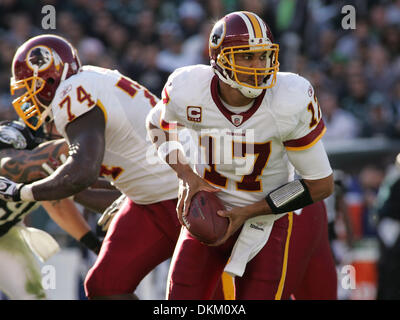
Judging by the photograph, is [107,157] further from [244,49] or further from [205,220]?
[244,49]

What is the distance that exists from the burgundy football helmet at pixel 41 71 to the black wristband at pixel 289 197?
144cm

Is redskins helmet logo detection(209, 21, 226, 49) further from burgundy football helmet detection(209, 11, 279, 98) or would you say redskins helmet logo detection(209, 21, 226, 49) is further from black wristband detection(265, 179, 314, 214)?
black wristband detection(265, 179, 314, 214)

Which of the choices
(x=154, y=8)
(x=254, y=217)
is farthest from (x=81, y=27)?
(x=254, y=217)

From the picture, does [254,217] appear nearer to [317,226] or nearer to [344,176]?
[317,226]

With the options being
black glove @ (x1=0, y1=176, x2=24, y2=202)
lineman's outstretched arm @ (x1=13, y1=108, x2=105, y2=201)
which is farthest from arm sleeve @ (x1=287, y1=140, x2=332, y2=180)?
black glove @ (x1=0, y1=176, x2=24, y2=202)

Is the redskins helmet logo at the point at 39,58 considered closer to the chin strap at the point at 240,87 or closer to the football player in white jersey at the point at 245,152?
the football player in white jersey at the point at 245,152

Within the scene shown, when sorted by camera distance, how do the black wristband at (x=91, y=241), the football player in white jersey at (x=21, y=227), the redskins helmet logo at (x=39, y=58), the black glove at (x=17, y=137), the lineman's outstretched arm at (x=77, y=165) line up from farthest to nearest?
the black wristband at (x=91, y=241) < the black glove at (x=17, y=137) < the football player in white jersey at (x=21, y=227) < the redskins helmet logo at (x=39, y=58) < the lineman's outstretched arm at (x=77, y=165)

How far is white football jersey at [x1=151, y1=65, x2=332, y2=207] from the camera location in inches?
138

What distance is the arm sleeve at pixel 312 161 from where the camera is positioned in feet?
11.6

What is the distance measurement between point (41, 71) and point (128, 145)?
63 centimetres

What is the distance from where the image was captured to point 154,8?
9.78 meters

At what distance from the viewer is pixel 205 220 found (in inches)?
Result: 139

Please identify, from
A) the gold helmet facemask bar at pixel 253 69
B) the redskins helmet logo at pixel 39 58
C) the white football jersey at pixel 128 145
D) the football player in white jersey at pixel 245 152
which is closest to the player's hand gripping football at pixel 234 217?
the football player in white jersey at pixel 245 152
